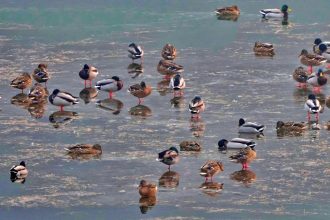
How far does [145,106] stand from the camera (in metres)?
38.6

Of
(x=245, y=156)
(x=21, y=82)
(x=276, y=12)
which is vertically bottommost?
(x=245, y=156)

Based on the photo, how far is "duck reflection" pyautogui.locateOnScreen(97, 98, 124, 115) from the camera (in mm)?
38403

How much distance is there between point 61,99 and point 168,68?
5631 millimetres

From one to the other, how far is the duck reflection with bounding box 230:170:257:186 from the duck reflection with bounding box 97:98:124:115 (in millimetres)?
7609

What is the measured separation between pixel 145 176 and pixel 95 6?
2459 cm

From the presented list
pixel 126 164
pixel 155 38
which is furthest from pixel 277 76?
pixel 126 164

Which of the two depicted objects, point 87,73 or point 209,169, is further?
point 87,73

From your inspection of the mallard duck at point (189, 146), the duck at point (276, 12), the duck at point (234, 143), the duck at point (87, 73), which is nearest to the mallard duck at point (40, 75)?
the duck at point (87, 73)

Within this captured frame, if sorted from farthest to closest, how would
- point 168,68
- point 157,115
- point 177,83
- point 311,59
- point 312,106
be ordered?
point 311,59 < point 168,68 < point 177,83 < point 157,115 < point 312,106

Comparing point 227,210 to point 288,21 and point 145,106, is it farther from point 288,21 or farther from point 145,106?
point 288,21

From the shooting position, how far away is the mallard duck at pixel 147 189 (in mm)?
29172

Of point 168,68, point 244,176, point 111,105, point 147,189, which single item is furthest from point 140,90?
point 147,189

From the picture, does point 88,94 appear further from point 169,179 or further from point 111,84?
point 169,179

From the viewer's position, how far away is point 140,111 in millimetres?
38062
